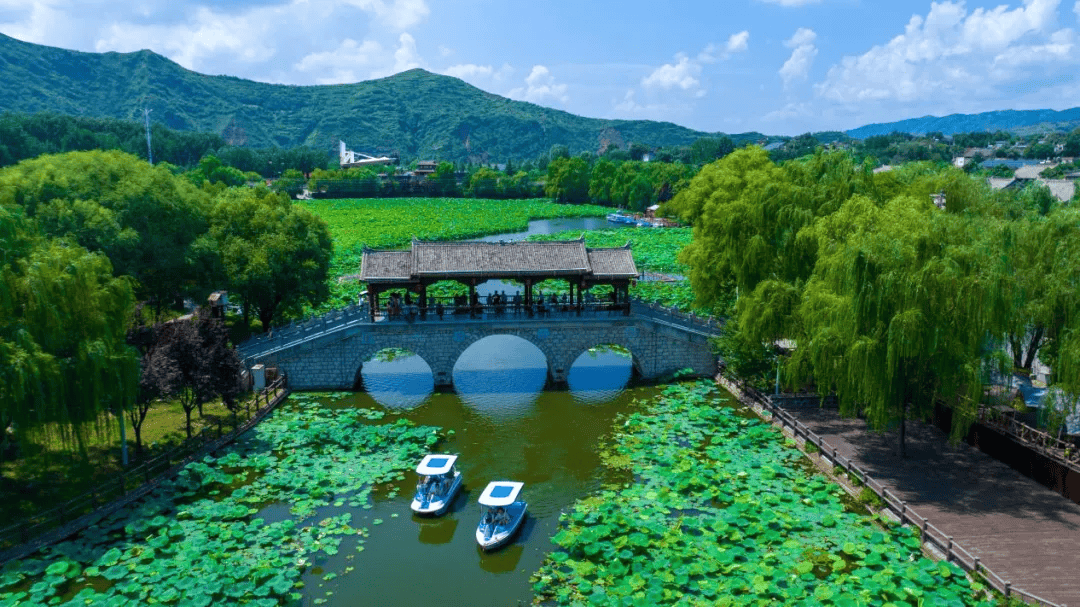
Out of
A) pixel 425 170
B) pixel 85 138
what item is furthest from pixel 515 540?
pixel 425 170

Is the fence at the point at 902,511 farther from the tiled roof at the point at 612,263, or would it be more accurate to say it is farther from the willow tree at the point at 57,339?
the willow tree at the point at 57,339

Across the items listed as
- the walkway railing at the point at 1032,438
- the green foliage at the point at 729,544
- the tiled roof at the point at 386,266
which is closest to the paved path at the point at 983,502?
the walkway railing at the point at 1032,438

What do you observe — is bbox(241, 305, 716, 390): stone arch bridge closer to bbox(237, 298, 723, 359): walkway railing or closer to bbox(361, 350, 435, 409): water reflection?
bbox(237, 298, 723, 359): walkway railing

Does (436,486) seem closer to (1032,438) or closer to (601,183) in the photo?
(1032,438)

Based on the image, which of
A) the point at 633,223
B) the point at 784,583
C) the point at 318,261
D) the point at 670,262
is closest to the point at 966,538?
the point at 784,583

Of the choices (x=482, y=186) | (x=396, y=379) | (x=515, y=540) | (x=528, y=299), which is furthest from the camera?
(x=482, y=186)
